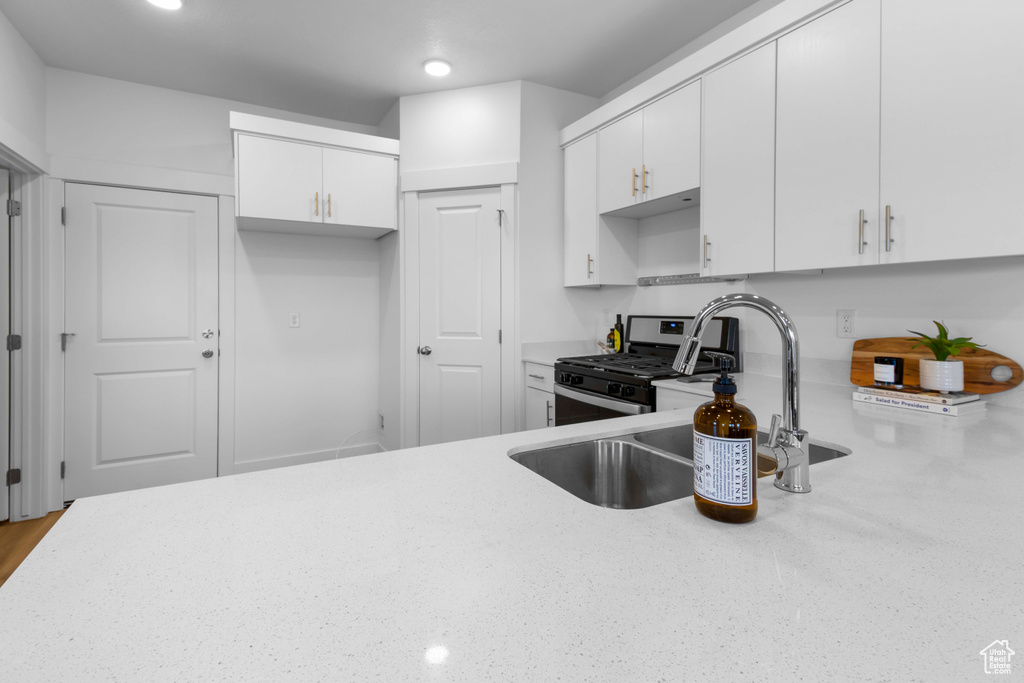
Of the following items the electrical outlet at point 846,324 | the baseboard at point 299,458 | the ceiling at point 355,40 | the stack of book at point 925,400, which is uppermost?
the ceiling at point 355,40

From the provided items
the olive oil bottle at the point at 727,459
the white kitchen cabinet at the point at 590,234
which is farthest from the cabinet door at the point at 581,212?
the olive oil bottle at the point at 727,459

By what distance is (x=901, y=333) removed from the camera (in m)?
1.85

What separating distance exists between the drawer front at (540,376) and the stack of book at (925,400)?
1.48m

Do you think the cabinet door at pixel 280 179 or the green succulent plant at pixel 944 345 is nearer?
the green succulent plant at pixel 944 345

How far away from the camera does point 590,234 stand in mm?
3018

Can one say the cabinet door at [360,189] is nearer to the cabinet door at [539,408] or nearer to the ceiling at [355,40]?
the ceiling at [355,40]

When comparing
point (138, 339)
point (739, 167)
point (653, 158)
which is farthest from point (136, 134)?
point (739, 167)

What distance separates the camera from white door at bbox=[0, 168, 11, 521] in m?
2.68

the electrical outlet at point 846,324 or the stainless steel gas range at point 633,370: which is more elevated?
the electrical outlet at point 846,324

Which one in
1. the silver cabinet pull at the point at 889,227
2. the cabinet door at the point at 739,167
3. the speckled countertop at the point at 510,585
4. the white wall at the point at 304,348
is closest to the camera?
the speckled countertop at the point at 510,585

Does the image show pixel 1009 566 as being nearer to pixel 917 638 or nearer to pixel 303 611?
pixel 917 638

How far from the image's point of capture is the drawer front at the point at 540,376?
2.81 metres

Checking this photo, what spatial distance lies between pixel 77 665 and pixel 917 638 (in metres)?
0.79

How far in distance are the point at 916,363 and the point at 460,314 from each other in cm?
228
